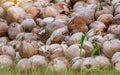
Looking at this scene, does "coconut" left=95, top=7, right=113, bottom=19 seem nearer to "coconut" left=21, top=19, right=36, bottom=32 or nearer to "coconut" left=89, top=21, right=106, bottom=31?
"coconut" left=89, top=21, right=106, bottom=31

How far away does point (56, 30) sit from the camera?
3580mm

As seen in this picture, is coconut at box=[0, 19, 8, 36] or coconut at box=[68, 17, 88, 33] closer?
coconut at box=[68, 17, 88, 33]

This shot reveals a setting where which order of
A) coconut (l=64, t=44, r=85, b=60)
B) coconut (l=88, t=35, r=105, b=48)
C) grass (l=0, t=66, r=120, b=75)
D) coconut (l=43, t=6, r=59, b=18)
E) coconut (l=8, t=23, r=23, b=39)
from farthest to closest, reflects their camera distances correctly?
1. coconut (l=43, t=6, r=59, b=18)
2. coconut (l=8, t=23, r=23, b=39)
3. coconut (l=88, t=35, r=105, b=48)
4. coconut (l=64, t=44, r=85, b=60)
5. grass (l=0, t=66, r=120, b=75)

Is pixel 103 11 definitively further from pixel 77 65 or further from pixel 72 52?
pixel 77 65

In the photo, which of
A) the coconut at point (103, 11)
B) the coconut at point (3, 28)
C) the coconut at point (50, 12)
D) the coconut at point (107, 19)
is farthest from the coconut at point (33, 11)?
the coconut at point (107, 19)

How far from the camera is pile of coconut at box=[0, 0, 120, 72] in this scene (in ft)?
9.87

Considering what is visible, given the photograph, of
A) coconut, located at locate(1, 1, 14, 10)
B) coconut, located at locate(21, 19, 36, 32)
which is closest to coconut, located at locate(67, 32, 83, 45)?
coconut, located at locate(21, 19, 36, 32)

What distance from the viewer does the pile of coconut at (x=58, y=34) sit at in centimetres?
301

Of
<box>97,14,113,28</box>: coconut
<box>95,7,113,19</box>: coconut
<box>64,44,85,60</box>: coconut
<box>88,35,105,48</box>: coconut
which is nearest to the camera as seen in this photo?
<box>64,44,85,60</box>: coconut

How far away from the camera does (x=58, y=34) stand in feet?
11.5

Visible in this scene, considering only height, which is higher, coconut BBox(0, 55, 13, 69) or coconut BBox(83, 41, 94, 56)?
coconut BBox(83, 41, 94, 56)

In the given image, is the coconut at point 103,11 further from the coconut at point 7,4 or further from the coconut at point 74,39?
the coconut at point 7,4

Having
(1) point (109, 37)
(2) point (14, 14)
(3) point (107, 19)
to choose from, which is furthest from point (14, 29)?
(1) point (109, 37)

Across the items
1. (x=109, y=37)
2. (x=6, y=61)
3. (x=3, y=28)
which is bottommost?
(x=3, y=28)
